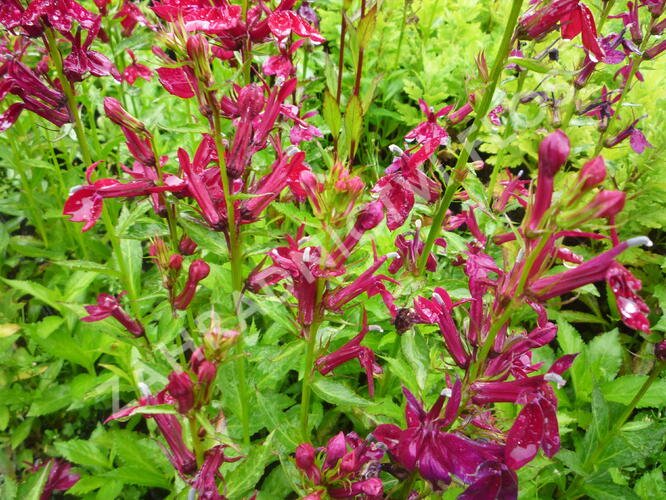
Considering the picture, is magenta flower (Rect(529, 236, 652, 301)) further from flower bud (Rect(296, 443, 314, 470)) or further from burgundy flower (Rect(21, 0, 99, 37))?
burgundy flower (Rect(21, 0, 99, 37))

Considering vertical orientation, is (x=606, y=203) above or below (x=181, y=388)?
above

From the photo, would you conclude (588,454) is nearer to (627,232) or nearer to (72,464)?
(627,232)

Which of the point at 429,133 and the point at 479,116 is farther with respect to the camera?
the point at 429,133

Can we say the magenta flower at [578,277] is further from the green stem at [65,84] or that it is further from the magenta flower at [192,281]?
the green stem at [65,84]

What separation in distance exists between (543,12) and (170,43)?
2.62 feet

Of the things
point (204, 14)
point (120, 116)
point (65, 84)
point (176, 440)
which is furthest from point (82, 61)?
point (176, 440)

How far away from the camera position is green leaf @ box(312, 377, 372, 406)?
1323 millimetres

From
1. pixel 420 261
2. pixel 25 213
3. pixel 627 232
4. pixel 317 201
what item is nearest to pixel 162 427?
pixel 317 201

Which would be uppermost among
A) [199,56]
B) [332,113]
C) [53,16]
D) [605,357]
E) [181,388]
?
[53,16]

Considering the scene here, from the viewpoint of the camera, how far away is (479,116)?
1.25 meters

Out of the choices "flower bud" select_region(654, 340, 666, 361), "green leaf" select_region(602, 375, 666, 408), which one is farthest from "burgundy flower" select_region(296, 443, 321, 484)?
"green leaf" select_region(602, 375, 666, 408)

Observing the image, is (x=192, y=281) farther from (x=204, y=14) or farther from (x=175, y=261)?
(x=204, y=14)

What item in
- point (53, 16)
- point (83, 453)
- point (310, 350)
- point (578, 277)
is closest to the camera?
point (578, 277)

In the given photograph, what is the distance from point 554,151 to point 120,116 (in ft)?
3.30
